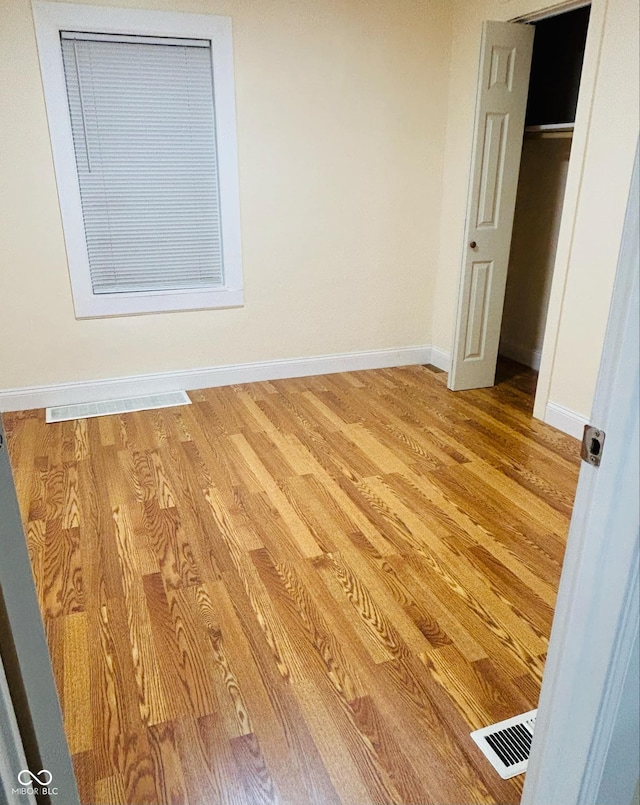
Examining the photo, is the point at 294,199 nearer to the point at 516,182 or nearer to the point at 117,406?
the point at 516,182

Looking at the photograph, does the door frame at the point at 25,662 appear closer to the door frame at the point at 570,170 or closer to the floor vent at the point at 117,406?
the floor vent at the point at 117,406

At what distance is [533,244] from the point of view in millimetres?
4125

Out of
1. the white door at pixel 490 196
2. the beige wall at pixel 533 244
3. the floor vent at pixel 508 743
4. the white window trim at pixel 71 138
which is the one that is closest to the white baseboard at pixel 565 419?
the white door at pixel 490 196

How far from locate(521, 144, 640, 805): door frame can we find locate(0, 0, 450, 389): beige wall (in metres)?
3.10

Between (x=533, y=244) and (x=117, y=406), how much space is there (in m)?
3.07

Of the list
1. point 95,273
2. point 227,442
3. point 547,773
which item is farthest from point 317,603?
point 95,273

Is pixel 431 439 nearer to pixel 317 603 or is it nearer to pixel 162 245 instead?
pixel 317 603

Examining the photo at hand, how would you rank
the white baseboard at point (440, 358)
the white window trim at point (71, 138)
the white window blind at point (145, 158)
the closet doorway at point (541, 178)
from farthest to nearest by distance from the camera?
the white baseboard at point (440, 358) < the closet doorway at point (541, 178) < the white window blind at point (145, 158) < the white window trim at point (71, 138)

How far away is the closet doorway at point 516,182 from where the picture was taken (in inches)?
127

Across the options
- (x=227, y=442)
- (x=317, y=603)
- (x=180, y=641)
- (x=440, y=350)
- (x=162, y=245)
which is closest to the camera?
(x=180, y=641)

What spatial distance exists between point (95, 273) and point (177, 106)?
107cm

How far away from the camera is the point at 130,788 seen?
4.27 feet

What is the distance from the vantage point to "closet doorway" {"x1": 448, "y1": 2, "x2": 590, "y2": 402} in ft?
10.6

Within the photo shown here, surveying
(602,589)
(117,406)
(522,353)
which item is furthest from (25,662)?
(522,353)
